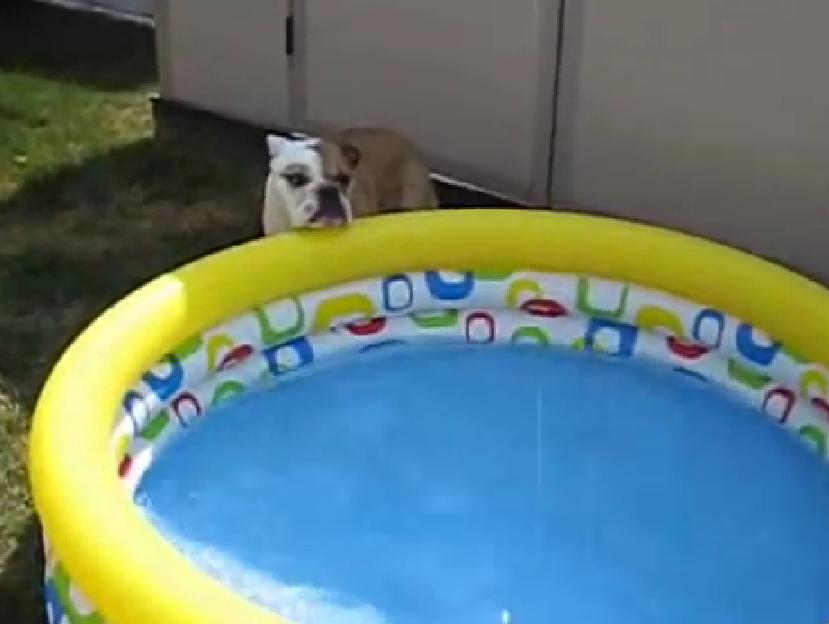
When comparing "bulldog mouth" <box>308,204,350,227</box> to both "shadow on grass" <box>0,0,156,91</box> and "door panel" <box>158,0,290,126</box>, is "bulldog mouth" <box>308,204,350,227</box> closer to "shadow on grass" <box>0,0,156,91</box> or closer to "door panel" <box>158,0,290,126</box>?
"door panel" <box>158,0,290,126</box>

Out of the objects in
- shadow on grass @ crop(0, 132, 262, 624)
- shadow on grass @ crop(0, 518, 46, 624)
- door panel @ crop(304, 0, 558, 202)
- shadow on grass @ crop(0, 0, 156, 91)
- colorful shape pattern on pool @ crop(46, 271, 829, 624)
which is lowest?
shadow on grass @ crop(0, 518, 46, 624)

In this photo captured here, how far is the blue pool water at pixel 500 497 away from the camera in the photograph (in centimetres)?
259

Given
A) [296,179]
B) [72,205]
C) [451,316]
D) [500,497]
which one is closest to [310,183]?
[296,179]

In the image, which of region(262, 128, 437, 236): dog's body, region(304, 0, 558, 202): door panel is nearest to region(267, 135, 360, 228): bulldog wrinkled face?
region(262, 128, 437, 236): dog's body

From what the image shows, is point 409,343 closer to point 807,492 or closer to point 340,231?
point 340,231

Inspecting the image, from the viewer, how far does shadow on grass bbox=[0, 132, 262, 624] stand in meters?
3.32

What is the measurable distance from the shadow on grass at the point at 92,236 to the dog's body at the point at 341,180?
1.60ft

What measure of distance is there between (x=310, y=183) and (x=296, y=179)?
43mm

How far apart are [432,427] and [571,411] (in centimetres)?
29

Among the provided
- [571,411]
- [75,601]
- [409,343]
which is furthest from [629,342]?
[75,601]

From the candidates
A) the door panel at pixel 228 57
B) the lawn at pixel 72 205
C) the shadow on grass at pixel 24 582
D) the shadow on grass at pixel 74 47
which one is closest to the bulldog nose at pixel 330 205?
the lawn at pixel 72 205

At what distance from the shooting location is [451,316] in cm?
326

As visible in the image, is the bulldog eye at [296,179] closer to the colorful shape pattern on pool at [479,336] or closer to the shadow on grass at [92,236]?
the colorful shape pattern on pool at [479,336]

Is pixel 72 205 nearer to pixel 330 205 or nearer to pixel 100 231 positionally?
pixel 100 231
